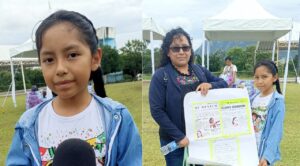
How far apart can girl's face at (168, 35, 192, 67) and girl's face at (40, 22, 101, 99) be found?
147 centimetres

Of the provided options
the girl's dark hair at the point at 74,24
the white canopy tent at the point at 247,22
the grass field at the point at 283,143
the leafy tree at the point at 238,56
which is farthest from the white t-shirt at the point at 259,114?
the leafy tree at the point at 238,56

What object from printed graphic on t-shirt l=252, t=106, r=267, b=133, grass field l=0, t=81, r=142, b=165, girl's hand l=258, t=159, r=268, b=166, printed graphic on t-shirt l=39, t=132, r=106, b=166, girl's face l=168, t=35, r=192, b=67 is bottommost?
grass field l=0, t=81, r=142, b=165

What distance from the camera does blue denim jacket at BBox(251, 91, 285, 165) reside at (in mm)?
2486

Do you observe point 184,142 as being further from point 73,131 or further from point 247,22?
point 247,22

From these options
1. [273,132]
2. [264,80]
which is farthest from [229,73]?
[273,132]

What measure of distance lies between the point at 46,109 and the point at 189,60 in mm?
1568

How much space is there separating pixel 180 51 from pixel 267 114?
700mm

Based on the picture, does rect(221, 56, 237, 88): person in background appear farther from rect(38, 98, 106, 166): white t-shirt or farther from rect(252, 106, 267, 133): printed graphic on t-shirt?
rect(38, 98, 106, 166): white t-shirt

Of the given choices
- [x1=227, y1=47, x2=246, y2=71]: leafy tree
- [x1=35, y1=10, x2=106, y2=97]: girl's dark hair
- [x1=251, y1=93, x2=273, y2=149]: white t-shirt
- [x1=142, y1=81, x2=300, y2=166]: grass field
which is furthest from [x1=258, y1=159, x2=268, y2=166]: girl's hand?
[x1=227, y1=47, x2=246, y2=71]: leafy tree

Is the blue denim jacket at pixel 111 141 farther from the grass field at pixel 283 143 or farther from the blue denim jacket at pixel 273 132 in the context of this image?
the grass field at pixel 283 143

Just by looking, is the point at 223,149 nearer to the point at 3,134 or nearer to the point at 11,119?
the point at 3,134

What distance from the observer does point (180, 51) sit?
2.75 meters

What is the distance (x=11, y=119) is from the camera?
1014 cm

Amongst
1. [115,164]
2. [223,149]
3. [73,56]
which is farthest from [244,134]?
[73,56]
